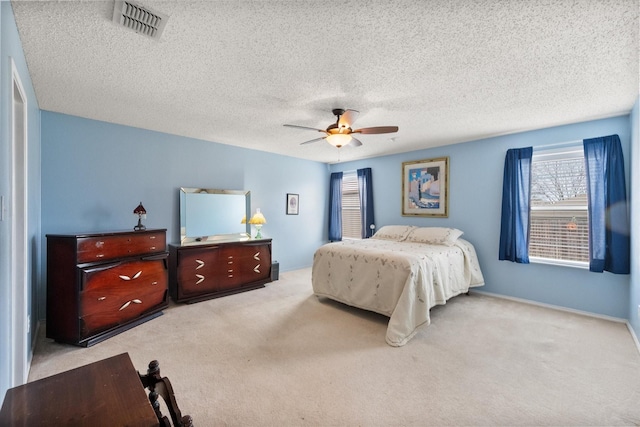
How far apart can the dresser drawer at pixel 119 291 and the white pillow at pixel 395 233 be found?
3354mm

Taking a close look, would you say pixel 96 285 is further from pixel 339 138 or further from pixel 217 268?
pixel 339 138

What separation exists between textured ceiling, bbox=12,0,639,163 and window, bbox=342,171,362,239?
2.75 meters

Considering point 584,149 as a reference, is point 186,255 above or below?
below

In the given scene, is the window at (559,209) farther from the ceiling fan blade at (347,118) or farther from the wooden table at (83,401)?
the wooden table at (83,401)

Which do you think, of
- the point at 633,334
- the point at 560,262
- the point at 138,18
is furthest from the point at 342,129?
the point at 633,334

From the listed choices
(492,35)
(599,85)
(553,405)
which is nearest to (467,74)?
(492,35)

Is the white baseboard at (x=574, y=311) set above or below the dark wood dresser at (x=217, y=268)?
below

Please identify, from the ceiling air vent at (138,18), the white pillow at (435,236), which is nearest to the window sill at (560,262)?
the white pillow at (435,236)

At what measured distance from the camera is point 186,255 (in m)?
3.82

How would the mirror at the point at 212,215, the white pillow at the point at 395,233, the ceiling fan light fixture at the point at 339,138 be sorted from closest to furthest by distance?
the ceiling fan light fixture at the point at 339,138
the mirror at the point at 212,215
the white pillow at the point at 395,233

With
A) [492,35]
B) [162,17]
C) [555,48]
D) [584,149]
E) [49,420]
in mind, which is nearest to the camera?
[49,420]

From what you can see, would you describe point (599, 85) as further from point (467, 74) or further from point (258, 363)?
point (258, 363)

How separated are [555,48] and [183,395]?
11.6 feet

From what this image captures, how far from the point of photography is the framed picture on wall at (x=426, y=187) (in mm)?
4691
